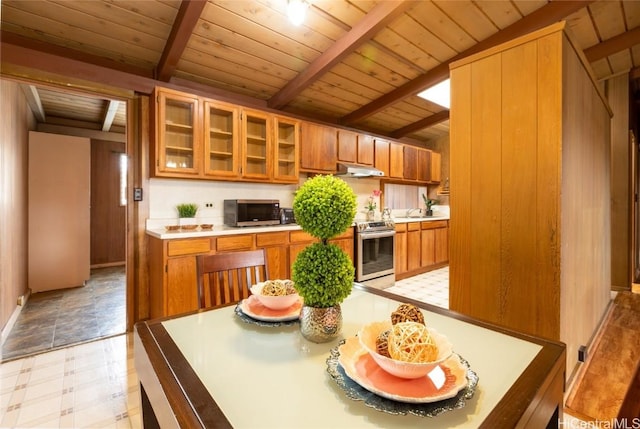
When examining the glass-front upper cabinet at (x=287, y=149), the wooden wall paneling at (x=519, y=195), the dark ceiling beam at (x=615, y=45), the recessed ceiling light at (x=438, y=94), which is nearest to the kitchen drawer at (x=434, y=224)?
the recessed ceiling light at (x=438, y=94)

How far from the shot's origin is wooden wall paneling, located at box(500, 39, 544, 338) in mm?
1603

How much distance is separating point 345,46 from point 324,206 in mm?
2540

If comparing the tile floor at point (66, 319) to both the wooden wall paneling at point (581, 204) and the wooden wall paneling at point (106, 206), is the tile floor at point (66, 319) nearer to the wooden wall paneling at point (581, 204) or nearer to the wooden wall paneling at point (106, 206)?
the wooden wall paneling at point (106, 206)

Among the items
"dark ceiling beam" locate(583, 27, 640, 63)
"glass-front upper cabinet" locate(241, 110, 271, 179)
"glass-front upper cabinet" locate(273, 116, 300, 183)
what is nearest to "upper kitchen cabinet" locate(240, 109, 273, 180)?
"glass-front upper cabinet" locate(241, 110, 271, 179)

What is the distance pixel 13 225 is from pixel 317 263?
148 inches

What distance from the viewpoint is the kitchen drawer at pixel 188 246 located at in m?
2.48

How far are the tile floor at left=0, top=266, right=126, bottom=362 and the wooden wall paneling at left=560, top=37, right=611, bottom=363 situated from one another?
139 inches

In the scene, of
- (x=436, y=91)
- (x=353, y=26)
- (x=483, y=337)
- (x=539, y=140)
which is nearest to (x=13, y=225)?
(x=353, y=26)

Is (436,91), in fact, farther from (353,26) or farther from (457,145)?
(457,145)

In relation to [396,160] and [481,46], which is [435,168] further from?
[481,46]

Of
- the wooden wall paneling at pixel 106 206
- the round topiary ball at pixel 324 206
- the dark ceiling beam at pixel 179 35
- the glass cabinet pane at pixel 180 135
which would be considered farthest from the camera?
the wooden wall paneling at pixel 106 206

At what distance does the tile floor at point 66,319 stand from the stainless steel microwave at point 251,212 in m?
1.45

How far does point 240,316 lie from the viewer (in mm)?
1046

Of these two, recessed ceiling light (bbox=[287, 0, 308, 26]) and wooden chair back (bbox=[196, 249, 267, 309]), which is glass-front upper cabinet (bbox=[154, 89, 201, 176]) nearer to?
recessed ceiling light (bbox=[287, 0, 308, 26])
